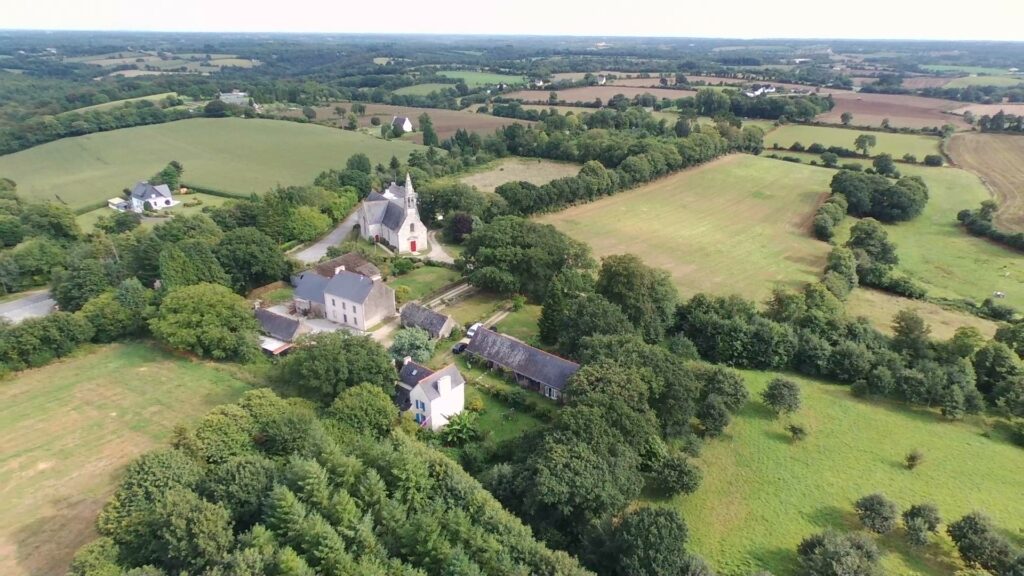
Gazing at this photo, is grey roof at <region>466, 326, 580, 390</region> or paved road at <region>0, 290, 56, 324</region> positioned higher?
grey roof at <region>466, 326, 580, 390</region>

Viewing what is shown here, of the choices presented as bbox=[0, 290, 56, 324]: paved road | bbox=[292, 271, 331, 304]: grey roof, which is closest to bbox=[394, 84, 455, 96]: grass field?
bbox=[0, 290, 56, 324]: paved road

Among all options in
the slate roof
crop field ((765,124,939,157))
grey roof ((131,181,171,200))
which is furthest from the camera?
crop field ((765,124,939,157))

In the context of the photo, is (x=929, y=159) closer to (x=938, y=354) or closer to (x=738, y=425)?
(x=938, y=354)

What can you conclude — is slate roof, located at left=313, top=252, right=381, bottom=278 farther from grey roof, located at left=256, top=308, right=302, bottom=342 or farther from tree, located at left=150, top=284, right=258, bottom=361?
tree, located at left=150, top=284, right=258, bottom=361

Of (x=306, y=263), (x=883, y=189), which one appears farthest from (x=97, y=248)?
(x=883, y=189)

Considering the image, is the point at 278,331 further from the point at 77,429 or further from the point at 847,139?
the point at 847,139
